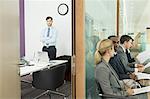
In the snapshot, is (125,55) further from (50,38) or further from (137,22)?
(50,38)

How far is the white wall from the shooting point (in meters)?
7.37

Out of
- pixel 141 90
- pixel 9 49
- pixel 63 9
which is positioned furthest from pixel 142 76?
pixel 63 9

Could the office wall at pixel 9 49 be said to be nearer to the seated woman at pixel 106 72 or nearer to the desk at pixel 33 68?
the seated woman at pixel 106 72

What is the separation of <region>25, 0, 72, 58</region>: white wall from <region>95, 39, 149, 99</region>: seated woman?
14.6 feet

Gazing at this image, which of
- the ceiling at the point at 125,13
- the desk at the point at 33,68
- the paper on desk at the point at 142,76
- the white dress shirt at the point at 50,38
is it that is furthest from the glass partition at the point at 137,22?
the white dress shirt at the point at 50,38

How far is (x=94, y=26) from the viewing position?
2771 mm

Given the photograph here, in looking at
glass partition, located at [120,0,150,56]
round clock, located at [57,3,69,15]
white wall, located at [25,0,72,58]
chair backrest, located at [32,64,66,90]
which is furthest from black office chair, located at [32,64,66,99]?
round clock, located at [57,3,69,15]

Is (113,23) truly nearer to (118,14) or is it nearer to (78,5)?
(118,14)

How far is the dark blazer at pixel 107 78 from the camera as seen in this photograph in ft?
9.15

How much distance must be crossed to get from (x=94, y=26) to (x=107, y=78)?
58cm

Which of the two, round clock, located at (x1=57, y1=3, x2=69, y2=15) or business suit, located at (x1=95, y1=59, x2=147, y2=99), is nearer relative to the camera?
business suit, located at (x1=95, y1=59, x2=147, y2=99)

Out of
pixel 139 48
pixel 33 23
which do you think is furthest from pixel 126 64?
pixel 33 23

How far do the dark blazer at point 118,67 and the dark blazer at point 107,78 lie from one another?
1.6 inches

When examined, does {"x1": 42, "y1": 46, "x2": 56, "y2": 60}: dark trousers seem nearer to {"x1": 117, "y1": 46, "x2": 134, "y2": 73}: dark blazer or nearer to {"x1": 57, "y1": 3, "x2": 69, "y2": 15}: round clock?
{"x1": 57, "y1": 3, "x2": 69, "y2": 15}: round clock
